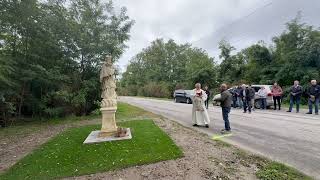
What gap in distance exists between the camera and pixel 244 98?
56.4ft

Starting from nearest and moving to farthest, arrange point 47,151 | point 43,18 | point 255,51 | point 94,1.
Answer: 1. point 47,151
2. point 43,18
3. point 94,1
4. point 255,51

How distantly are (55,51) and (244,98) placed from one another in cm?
1161

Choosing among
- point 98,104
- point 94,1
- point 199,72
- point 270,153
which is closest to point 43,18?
point 94,1

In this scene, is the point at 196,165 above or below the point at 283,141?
below

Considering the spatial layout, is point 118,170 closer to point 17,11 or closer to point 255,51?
point 17,11

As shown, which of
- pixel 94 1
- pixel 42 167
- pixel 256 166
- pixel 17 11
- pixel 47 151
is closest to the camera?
pixel 256 166

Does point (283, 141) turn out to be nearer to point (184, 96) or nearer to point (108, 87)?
point (108, 87)

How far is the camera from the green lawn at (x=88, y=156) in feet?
20.1

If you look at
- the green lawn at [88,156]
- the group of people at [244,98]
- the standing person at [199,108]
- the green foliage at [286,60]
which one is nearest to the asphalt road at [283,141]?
the standing person at [199,108]

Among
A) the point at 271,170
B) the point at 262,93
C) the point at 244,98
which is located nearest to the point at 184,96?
the point at 262,93

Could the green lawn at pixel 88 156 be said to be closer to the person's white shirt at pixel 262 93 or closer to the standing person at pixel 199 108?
the standing person at pixel 199 108

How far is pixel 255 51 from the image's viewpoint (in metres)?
29.1

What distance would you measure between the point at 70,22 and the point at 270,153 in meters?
13.4

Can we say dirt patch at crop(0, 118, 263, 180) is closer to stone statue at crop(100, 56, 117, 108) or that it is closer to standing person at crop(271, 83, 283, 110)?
stone statue at crop(100, 56, 117, 108)
